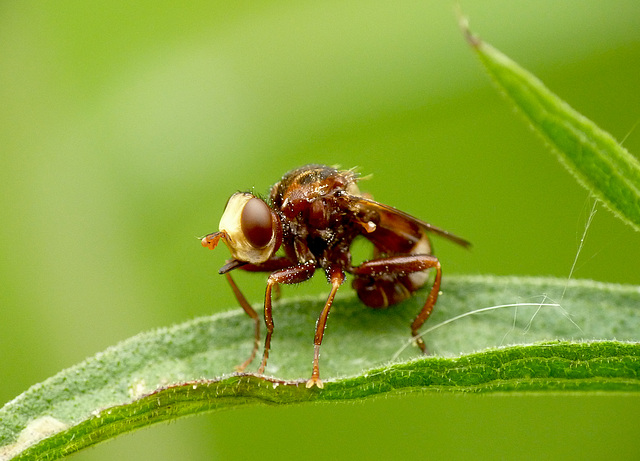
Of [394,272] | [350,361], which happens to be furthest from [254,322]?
[394,272]

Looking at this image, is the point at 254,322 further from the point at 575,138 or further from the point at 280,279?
the point at 575,138

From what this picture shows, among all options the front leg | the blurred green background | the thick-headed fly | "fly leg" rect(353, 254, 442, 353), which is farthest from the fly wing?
the blurred green background

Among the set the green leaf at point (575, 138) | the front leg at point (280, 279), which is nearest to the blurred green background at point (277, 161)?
the front leg at point (280, 279)

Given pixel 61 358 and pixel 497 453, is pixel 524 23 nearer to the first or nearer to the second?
pixel 497 453

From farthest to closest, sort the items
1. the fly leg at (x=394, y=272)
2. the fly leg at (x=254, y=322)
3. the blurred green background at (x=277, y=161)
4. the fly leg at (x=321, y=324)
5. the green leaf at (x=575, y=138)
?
the blurred green background at (x=277, y=161) < the fly leg at (x=394, y=272) < the fly leg at (x=254, y=322) < the fly leg at (x=321, y=324) < the green leaf at (x=575, y=138)

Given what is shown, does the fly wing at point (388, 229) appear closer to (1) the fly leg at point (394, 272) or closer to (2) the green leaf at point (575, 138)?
(1) the fly leg at point (394, 272)

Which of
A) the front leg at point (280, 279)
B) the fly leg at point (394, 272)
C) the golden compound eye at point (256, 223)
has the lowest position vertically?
the fly leg at point (394, 272)

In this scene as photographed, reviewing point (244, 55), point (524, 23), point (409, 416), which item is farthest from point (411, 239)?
point (244, 55)
